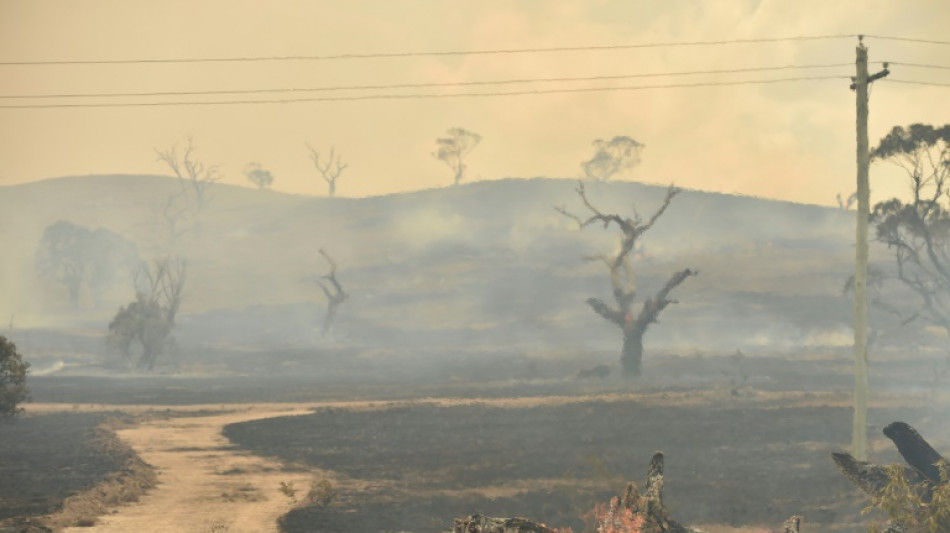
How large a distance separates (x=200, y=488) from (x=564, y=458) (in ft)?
→ 36.9

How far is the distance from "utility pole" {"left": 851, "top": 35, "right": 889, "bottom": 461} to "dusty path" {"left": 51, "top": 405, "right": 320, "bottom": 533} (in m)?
13.7

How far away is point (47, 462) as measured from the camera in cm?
3600

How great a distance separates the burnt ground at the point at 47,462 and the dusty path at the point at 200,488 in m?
1.50

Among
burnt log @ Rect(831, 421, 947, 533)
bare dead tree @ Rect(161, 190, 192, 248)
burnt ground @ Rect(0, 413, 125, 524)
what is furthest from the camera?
bare dead tree @ Rect(161, 190, 192, 248)

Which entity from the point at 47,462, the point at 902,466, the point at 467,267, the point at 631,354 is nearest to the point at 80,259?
the point at 467,267

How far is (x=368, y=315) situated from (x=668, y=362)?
158 ft

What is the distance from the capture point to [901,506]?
53.5ft

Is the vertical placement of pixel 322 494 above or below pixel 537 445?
Result: below

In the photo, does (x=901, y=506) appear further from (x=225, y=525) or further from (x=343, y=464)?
(x=343, y=464)

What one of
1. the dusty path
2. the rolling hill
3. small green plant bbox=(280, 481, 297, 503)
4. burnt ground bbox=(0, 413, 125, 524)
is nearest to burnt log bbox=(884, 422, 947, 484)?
the dusty path

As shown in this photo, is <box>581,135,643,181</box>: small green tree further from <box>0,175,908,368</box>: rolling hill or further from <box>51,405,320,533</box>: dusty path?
<box>51,405,320,533</box>: dusty path

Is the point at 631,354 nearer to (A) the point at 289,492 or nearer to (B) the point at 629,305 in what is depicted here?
(B) the point at 629,305

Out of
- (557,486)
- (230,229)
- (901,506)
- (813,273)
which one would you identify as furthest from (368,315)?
(901,506)

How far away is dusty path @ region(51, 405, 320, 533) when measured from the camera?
2584 cm
